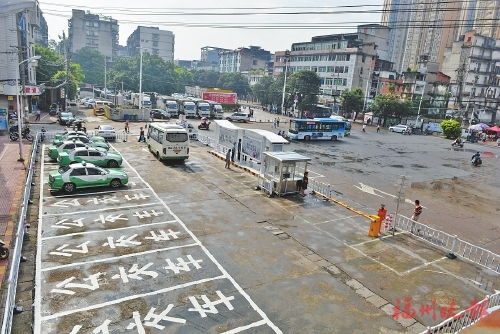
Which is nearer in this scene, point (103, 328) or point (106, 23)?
point (103, 328)

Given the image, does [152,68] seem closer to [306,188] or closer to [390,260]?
[306,188]

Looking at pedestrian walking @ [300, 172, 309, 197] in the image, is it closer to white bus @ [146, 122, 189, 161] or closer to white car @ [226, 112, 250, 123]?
white bus @ [146, 122, 189, 161]

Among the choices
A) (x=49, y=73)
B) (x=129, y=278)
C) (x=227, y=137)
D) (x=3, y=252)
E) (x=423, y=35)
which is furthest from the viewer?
(x=423, y=35)

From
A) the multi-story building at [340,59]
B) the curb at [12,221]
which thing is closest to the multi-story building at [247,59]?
the multi-story building at [340,59]

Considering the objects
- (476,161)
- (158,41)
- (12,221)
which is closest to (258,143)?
(12,221)

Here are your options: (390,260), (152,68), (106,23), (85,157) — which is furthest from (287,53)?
(390,260)

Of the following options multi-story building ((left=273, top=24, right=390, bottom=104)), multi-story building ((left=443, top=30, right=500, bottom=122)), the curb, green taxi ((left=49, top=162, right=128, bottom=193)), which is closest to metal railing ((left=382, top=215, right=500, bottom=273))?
green taxi ((left=49, top=162, right=128, bottom=193))

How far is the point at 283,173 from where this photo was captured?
18.3 meters

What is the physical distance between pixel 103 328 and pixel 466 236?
48.4 ft

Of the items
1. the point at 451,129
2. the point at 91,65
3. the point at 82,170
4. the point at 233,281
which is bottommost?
the point at 233,281

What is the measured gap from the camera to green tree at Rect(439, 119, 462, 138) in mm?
54022

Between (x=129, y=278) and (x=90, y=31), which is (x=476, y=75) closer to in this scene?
(x=129, y=278)

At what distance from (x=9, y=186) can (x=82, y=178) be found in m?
3.69

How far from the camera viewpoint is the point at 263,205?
55.3ft
